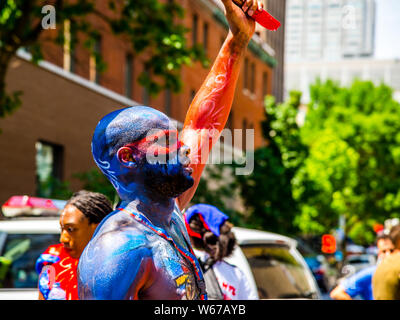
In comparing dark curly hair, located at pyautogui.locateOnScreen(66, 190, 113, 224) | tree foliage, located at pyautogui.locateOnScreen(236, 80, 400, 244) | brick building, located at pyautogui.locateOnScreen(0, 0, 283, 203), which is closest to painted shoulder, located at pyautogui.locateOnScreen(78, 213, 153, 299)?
dark curly hair, located at pyautogui.locateOnScreen(66, 190, 113, 224)

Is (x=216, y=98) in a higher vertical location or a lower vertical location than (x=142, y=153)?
higher

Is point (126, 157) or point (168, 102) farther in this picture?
point (168, 102)

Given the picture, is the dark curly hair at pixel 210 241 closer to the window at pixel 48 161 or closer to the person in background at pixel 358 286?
the person in background at pixel 358 286

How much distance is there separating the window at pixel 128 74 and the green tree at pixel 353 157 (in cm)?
1138

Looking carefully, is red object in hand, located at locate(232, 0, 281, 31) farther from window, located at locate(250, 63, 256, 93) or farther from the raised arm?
window, located at locate(250, 63, 256, 93)

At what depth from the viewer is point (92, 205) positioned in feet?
9.85

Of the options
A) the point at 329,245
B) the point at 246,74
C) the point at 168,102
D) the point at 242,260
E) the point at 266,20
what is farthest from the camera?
the point at 246,74

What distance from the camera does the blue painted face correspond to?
1.54 meters

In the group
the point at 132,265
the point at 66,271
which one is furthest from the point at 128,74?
the point at 132,265

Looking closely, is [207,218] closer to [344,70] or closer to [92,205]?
[92,205]

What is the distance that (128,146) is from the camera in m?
1.54

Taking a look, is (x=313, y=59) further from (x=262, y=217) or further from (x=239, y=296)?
(x=239, y=296)

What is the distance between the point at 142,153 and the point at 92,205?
152cm

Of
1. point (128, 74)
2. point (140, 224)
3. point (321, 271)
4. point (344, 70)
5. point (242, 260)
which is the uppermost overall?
point (344, 70)
